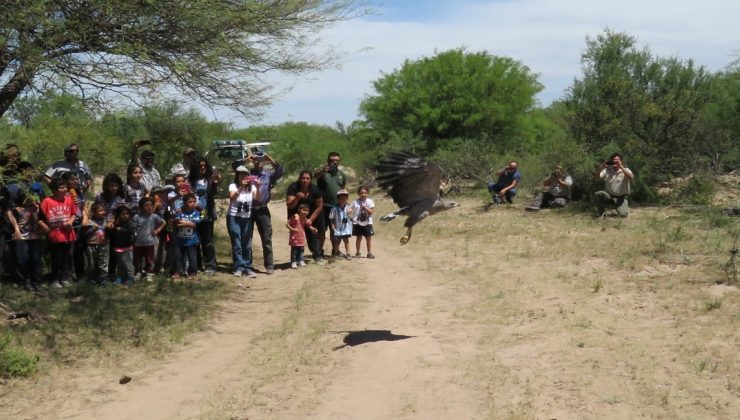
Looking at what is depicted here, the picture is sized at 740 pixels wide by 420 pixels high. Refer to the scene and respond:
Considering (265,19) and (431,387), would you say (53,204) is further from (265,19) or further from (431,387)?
(431,387)

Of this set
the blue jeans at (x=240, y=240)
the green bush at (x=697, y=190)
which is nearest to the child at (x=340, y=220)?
the blue jeans at (x=240, y=240)

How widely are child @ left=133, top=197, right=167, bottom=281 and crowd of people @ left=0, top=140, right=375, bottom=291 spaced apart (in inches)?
0.6

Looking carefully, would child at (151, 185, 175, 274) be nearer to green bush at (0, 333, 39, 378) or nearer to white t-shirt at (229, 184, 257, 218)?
white t-shirt at (229, 184, 257, 218)

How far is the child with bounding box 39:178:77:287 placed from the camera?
9289 mm

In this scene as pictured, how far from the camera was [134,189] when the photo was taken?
34.6 feet

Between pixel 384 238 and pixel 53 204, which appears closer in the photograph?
pixel 53 204

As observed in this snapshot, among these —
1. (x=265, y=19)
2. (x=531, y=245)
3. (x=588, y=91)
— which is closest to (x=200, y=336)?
(x=265, y=19)

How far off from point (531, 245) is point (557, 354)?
620cm

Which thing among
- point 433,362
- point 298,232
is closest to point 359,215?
point 298,232

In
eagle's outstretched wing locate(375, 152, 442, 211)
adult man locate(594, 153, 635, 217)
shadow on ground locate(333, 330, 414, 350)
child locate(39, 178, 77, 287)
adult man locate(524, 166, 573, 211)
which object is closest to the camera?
shadow on ground locate(333, 330, 414, 350)

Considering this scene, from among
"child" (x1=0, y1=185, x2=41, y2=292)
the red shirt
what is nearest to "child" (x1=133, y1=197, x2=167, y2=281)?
the red shirt

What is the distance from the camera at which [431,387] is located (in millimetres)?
6500

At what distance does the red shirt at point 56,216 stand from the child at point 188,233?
5.63 feet

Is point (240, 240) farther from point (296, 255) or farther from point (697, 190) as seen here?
point (697, 190)
